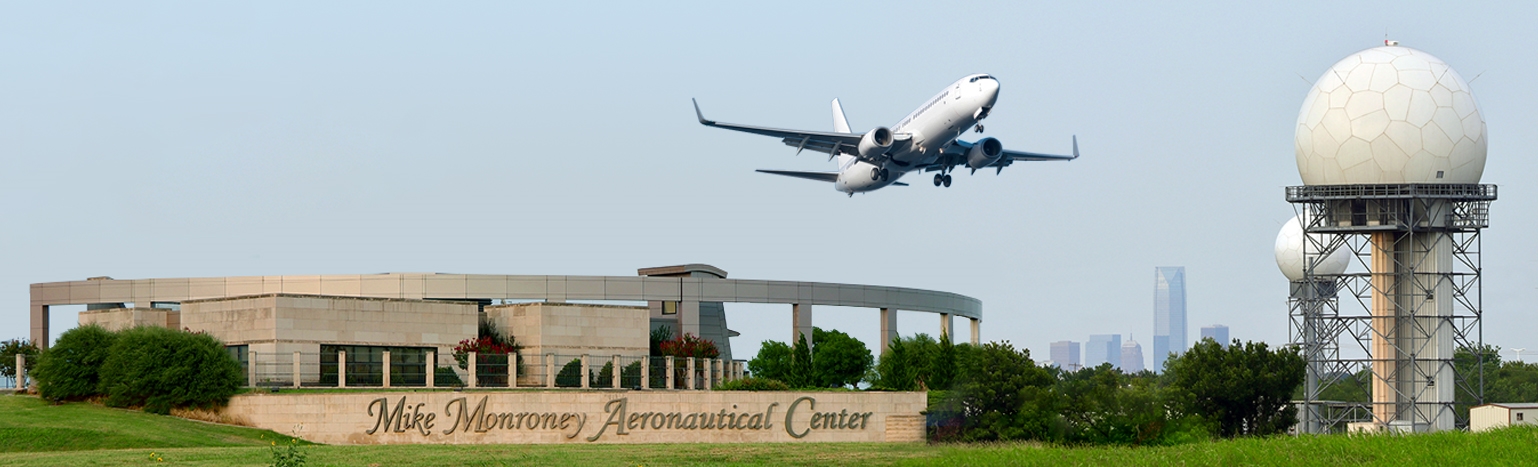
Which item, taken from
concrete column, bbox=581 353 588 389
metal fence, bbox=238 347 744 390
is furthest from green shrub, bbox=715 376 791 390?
concrete column, bbox=581 353 588 389

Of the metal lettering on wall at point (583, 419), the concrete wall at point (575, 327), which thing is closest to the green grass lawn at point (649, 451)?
the metal lettering on wall at point (583, 419)

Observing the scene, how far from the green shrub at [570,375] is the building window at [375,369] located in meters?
4.47

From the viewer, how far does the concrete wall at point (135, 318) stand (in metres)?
59.6

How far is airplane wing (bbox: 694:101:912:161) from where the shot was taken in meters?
68.6

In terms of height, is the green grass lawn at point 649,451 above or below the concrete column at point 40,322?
below

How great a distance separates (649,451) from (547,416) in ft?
23.7

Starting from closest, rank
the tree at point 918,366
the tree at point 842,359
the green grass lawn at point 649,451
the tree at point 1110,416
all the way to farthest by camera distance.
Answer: the green grass lawn at point 649,451 < the tree at point 1110,416 < the tree at point 918,366 < the tree at point 842,359

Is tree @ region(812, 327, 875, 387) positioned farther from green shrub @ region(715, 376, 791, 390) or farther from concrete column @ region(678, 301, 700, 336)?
green shrub @ region(715, 376, 791, 390)

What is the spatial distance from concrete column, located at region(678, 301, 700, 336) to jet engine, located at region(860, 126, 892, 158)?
11.4m

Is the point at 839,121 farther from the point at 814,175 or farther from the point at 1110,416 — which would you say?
the point at 1110,416

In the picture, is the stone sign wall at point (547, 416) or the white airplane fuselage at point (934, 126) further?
the white airplane fuselage at point (934, 126)

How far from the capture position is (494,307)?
61281 mm

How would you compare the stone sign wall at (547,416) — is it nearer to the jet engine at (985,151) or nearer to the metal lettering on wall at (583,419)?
the metal lettering on wall at (583,419)

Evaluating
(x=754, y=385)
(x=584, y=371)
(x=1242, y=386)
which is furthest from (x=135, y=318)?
(x=1242, y=386)
